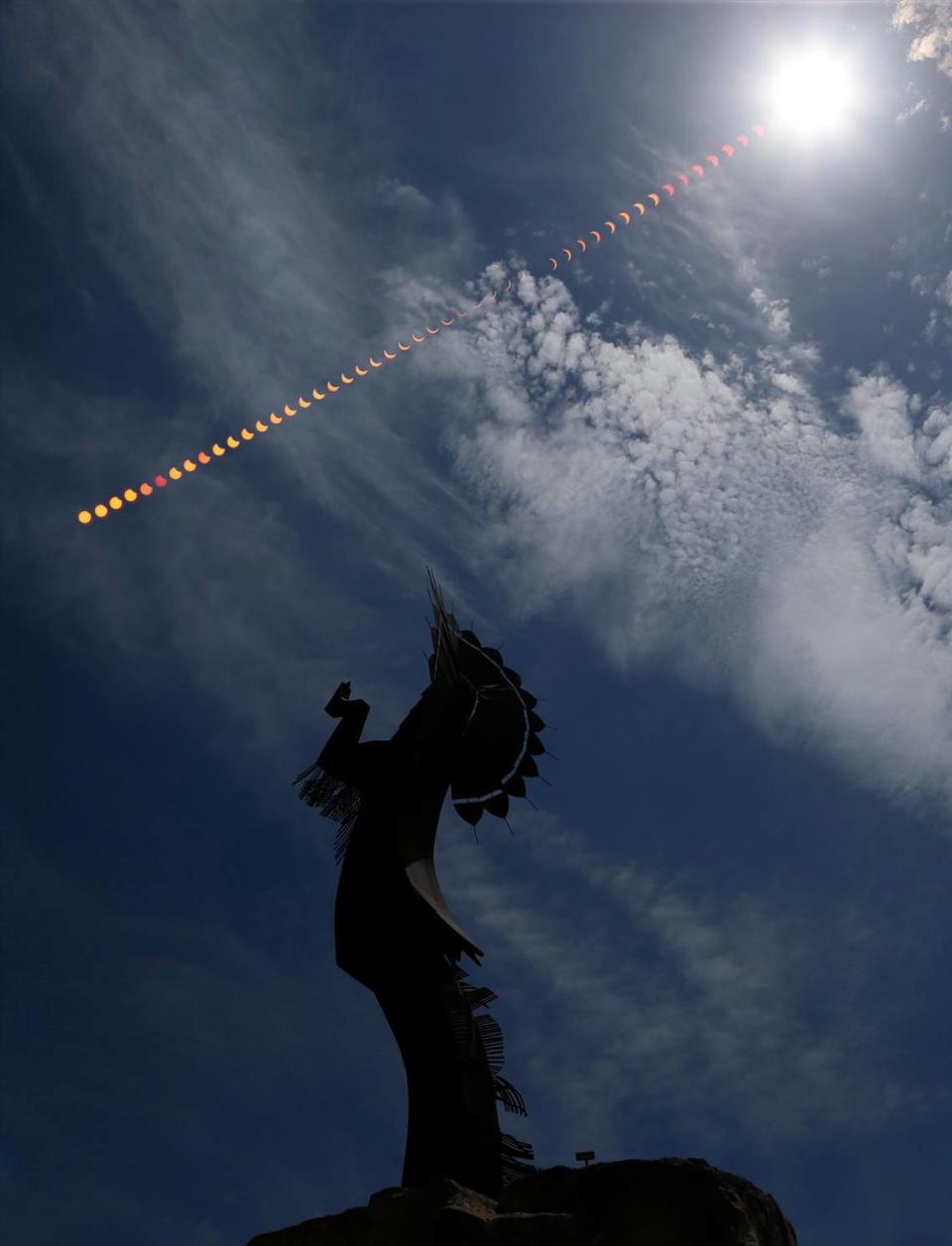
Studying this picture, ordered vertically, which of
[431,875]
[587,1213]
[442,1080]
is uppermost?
[431,875]

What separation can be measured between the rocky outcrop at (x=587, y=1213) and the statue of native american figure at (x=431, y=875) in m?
1.48

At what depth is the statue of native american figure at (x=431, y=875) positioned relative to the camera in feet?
30.7

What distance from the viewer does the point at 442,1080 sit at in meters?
9.49

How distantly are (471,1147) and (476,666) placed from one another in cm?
555

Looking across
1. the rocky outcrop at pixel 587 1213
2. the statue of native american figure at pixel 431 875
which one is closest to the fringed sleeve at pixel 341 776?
the statue of native american figure at pixel 431 875

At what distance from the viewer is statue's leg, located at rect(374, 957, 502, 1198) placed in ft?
30.0

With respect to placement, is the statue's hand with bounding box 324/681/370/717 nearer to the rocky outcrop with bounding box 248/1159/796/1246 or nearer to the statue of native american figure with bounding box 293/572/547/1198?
the statue of native american figure with bounding box 293/572/547/1198

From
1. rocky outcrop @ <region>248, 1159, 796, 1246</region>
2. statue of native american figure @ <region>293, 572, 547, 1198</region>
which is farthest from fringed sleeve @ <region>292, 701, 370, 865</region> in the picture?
rocky outcrop @ <region>248, 1159, 796, 1246</region>

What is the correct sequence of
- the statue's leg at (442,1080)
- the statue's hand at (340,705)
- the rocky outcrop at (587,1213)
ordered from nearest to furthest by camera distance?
the rocky outcrop at (587,1213)
the statue's leg at (442,1080)
the statue's hand at (340,705)

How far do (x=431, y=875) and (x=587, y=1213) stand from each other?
199 inches

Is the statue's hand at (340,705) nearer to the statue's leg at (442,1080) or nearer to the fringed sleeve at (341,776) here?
the fringed sleeve at (341,776)

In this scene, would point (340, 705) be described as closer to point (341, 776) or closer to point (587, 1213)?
point (341, 776)

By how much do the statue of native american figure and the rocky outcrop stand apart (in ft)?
4.85

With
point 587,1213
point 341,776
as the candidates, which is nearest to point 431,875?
point 341,776
